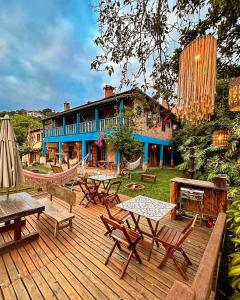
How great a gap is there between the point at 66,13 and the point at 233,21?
101 inches

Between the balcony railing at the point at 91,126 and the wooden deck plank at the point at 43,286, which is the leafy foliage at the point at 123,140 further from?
the wooden deck plank at the point at 43,286

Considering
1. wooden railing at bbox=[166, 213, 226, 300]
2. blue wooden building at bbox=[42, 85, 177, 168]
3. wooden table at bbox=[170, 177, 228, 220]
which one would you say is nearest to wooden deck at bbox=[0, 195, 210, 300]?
wooden table at bbox=[170, 177, 228, 220]

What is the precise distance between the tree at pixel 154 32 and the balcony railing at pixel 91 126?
22.4ft

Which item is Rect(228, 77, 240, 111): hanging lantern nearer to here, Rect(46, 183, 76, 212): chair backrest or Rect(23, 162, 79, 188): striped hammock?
Rect(46, 183, 76, 212): chair backrest

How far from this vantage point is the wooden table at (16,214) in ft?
8.95

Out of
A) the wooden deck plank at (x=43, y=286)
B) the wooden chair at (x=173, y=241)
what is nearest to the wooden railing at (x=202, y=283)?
the wooden chair at (x=173, y=241)

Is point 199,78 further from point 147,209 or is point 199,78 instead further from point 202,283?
point 147,209

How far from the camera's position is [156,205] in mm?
3025

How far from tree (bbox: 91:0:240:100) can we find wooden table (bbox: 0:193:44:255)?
9.03 feet

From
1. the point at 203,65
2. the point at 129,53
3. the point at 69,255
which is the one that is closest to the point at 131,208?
the point at 69,255

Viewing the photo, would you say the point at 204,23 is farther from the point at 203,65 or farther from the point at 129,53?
the point at 203,65

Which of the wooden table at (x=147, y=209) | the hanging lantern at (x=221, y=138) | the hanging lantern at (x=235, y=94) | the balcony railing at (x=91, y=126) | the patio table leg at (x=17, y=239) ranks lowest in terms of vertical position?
the patio table leg at (x=17, y=239)

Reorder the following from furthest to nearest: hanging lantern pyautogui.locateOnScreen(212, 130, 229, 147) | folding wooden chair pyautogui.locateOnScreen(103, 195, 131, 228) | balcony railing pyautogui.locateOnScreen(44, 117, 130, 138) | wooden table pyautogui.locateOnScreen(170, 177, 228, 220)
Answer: balcony railing pyautogui.locateOnScreen(44, 117, 130, 138)
wooden table pyautogui.locateOnScreen(170, 177, 228, 220)
hanging lantern pyautogui.locateOnScreen(212, 130, 229, 147)
folding wooden chair pyautogui.locateOnScreen(103, 195, 131, 228)

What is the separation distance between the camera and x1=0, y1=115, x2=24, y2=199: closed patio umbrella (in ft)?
10.00
